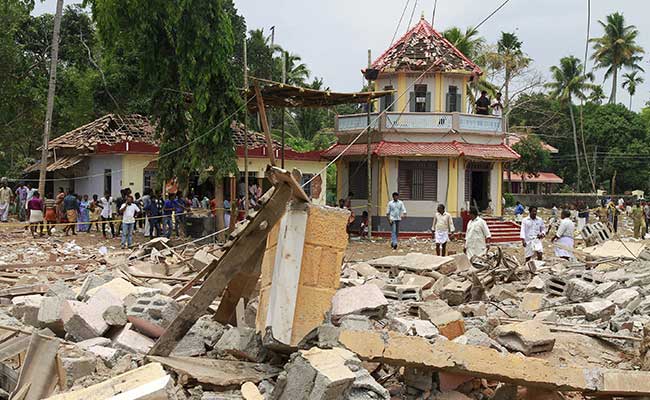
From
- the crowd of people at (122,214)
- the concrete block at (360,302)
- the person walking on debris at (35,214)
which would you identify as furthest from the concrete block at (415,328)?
the person walking on debris at (35,214)

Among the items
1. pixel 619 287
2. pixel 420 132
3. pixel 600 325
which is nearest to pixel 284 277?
pixel 600 325

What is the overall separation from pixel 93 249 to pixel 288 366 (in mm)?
13369

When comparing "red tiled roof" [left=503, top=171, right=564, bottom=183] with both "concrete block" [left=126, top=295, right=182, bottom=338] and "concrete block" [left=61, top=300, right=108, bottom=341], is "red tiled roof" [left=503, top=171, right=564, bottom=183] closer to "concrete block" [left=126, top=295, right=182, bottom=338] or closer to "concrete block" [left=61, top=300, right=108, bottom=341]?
"concrete block" [left=126, top=295, right=182, bottom=338]

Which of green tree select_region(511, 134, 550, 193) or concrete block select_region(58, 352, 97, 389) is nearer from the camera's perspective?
concrete block select_region(58, 352, 97, 389)

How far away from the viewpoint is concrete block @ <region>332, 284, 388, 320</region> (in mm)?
6367

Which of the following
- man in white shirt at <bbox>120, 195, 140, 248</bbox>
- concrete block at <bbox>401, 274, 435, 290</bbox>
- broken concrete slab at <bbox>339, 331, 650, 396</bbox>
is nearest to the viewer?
broken concrete slab at <bbox>339, 331, 650, 396</bbox>

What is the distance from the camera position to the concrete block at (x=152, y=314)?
20.3 feet

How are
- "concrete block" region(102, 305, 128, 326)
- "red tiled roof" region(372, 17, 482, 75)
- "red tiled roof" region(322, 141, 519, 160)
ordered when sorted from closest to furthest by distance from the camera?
1. "concrete block" region(102, 305, 128, 326)
2. "red tiled roof" region(322, 141, 519, 160)
3. "red tiled roof" region(372, 17, 482, 75)

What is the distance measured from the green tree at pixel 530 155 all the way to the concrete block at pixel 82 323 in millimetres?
36740

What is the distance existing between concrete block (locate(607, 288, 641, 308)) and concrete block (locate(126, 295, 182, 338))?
552 centimetres

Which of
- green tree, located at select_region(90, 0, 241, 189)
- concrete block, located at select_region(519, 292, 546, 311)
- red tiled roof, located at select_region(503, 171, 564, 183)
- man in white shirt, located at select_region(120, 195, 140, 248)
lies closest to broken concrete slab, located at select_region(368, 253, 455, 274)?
concrete block, located at select_region(519, 292, 546, 311)

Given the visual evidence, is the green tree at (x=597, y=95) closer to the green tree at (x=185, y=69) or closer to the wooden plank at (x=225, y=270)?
the green tree at (x=185, y=69)

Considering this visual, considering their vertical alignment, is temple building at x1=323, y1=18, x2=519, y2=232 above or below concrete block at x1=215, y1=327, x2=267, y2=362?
above

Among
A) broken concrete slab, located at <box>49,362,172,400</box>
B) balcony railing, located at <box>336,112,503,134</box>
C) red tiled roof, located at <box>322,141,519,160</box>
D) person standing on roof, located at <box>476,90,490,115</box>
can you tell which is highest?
person standing on roof, located at <box>476,90,490,115</box>
